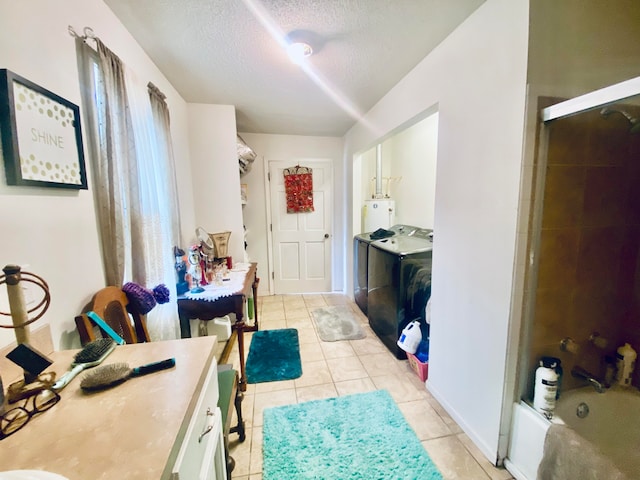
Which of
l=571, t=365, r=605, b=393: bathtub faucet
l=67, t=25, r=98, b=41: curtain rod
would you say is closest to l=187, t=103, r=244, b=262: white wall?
l=67, t=25, r=98, b=41: curtain rod

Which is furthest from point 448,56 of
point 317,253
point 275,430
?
point 317,253

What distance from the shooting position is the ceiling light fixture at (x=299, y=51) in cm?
162

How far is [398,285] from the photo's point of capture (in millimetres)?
2252

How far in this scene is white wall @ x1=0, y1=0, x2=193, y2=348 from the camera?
2.65ft

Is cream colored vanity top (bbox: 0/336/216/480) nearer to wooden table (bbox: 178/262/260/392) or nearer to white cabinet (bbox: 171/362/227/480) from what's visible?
white cabinet (bbox: 171/362/227/480)

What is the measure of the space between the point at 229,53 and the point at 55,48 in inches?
→ 38.4

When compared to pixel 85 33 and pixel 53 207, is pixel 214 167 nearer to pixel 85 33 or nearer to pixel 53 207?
pixel 85 33

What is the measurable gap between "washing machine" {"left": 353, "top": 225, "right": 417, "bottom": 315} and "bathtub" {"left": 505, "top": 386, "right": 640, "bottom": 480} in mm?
1880

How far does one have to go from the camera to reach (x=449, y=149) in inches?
63.4

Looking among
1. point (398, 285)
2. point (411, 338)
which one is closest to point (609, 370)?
point (411, 338)

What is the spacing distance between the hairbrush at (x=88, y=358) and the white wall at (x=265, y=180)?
303 centimetres

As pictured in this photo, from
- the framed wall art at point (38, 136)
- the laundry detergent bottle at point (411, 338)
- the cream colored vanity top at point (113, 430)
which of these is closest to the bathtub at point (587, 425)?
the laundry detergent bottle at point (411, 338)

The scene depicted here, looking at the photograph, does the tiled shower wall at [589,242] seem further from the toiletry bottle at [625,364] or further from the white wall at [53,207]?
the white wall at [53,207]

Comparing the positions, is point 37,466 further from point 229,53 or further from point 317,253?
point 317,253
